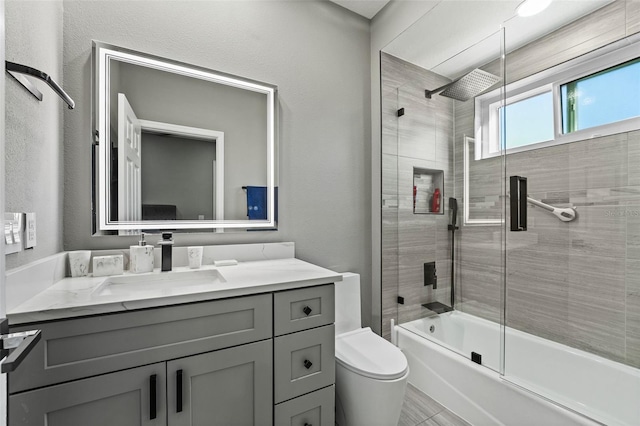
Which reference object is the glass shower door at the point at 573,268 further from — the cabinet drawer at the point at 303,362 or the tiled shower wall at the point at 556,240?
the cabinet drawer at the point at 303,362

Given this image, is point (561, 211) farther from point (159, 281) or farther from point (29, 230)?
point (29, 230)

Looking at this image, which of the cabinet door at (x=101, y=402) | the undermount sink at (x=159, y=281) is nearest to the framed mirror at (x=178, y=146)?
the undermount sink at (x=159, y=281)

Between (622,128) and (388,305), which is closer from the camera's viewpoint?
(622,128)

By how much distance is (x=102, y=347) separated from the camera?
2.92 feet

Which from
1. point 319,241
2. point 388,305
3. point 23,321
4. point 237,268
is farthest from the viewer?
point 388,305

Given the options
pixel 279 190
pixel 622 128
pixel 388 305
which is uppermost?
pixel 622 128

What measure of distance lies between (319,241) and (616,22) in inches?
82.2

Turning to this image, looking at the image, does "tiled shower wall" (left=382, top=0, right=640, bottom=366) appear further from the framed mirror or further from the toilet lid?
the framed mirror

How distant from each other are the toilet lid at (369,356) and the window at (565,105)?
1.53m

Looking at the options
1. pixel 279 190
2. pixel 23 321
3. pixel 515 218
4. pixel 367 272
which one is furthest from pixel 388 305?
pixel 23 321

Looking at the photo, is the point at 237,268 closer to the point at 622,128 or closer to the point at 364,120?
the point at 364,120

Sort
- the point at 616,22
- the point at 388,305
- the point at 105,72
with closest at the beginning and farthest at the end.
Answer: the point at 105,72, the point at 616,22, the point at 388,305

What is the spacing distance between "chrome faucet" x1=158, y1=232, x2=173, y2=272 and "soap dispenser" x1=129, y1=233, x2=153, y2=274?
0.05 m

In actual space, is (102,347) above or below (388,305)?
above
